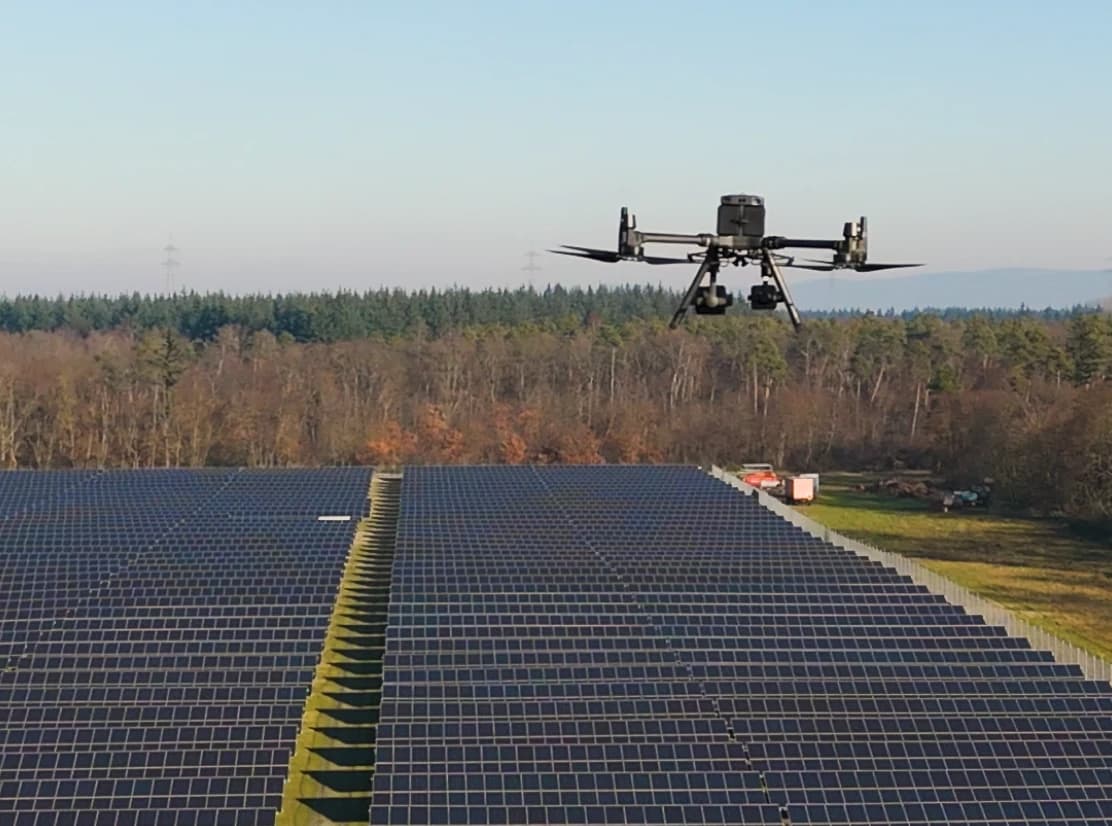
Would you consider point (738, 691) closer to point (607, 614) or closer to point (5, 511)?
point (607, 614)

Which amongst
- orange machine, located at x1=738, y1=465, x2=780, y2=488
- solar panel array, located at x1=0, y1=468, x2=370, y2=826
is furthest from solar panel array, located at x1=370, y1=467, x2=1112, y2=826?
orange machine, located at x1=738, y1=465, x2=780, y2=488

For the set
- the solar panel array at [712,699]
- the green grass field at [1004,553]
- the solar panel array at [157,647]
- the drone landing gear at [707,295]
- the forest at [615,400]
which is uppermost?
the drone landing gear at [707,295]

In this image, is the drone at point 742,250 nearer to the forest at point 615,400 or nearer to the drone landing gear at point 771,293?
the drone landing gear at point 771,293

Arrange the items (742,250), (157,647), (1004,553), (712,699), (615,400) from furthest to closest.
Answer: (615,400) → (1004,553) → (157,647) → (712,699) → (742,250)

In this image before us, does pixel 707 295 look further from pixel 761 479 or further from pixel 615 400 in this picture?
pixel 615 400

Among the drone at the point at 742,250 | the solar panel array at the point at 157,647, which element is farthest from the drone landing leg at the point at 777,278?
the solar panel array at the point at 157,647

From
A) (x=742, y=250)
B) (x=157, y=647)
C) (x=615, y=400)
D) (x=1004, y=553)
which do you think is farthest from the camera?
(x=615, y=400)

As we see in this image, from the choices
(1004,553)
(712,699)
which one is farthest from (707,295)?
(1004,553)
